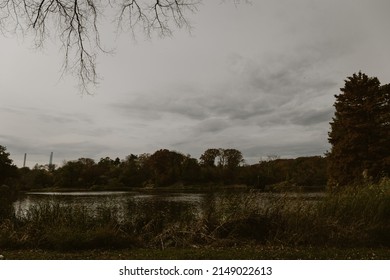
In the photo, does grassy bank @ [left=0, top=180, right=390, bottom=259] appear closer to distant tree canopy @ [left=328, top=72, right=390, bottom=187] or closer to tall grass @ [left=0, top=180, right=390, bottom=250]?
tall grass @ [left=0, top=180, right=390, bottom=250]

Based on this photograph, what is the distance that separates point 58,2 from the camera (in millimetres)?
5676

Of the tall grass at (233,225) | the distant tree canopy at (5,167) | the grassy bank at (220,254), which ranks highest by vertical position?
the distant tree canopy at (5,167)

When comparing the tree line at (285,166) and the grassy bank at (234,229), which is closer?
the grassy bank at (234,229)

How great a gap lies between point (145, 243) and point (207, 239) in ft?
4.88

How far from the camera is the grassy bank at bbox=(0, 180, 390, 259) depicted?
750 centimetres

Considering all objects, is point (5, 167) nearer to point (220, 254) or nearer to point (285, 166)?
point (285, 166)

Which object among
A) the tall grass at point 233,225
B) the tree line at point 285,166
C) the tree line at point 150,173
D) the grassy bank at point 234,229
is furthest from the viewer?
A: the tree line at point 150,173

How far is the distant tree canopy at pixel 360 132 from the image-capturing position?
94.3 ft

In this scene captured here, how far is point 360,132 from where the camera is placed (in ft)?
98.0

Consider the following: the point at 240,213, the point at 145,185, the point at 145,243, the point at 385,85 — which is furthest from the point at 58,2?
the point at 145,185

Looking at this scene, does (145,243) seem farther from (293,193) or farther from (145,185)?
(145,185)

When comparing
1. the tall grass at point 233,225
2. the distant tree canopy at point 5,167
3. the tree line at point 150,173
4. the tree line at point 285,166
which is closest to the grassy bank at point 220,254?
the tall grass at point 233,225

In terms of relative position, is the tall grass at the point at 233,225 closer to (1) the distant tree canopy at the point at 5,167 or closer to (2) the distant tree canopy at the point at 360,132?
(2) the distant tree canopy at the point at 360,132

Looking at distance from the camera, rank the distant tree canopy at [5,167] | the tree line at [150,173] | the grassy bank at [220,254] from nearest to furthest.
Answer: the grassy bank at [220,254] < the distant tree canopy at [5,167] < the tree line at [150,173]
